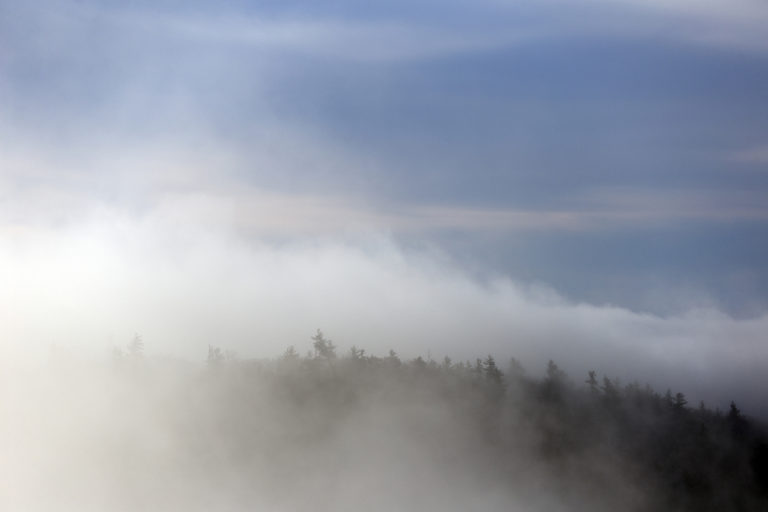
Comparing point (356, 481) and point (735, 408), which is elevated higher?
point (735, 408)

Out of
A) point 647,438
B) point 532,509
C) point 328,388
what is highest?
point 328,388

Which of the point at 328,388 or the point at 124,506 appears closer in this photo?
the point at 124,506

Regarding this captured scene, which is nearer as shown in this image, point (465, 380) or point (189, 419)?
point (189, 419)

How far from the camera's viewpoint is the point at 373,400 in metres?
102

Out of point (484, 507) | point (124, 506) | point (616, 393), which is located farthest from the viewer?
point (616, 393)

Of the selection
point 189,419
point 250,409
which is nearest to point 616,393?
point 250,409

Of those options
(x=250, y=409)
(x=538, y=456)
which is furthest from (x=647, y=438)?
(x=250, y=409)

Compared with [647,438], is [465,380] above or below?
above

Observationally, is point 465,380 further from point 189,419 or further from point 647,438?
point 189,419

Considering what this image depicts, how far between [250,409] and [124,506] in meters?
17.3

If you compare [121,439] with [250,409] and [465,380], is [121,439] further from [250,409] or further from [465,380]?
[465,380]

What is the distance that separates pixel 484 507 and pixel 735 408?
3026 centimetres

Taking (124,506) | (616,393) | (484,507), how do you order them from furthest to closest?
(616,393), (484,507), (124,506)

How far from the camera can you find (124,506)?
8831 cm
